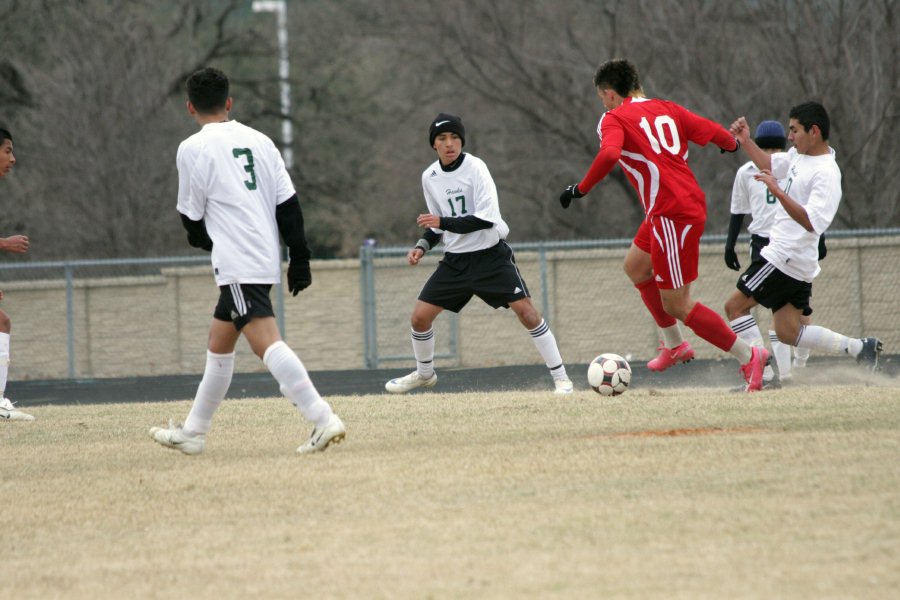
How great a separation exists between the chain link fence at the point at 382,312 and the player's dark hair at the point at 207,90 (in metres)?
11.5

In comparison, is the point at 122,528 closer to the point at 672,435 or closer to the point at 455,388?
the point at 672,435

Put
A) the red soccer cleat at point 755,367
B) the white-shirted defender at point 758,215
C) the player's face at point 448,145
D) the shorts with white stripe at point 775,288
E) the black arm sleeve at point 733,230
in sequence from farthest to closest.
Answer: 1. the black arm sleeve at point 733,230
2. the white-shirted defender at point 758,215
3. the player's face at point 448,145
4. the shorts with white stripe at point 775,288
5. the red soccer cleat at point 755,367

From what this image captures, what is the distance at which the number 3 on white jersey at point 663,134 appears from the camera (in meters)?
8.12

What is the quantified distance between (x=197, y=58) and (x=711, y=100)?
15036mm

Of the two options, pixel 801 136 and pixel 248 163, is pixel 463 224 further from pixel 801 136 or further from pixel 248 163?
pixel 248 163

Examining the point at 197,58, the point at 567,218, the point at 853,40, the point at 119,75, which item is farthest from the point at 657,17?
the point at 197,58

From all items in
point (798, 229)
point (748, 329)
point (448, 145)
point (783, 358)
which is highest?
point (448, 145)

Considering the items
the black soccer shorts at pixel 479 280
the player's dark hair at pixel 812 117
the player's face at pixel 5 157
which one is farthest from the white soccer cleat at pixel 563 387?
the player's face at pixel 5 157

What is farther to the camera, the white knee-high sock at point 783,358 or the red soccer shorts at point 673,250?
the white knee-high sock at point 783,358

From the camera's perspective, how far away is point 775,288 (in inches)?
358

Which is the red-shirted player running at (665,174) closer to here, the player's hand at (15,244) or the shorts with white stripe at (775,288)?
the shorts with white stripe at (775,288)

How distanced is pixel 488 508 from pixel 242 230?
91.1 inches

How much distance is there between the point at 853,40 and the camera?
68.3 feet

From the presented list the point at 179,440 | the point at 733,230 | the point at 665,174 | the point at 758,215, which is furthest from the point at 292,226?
the point at 758,215
